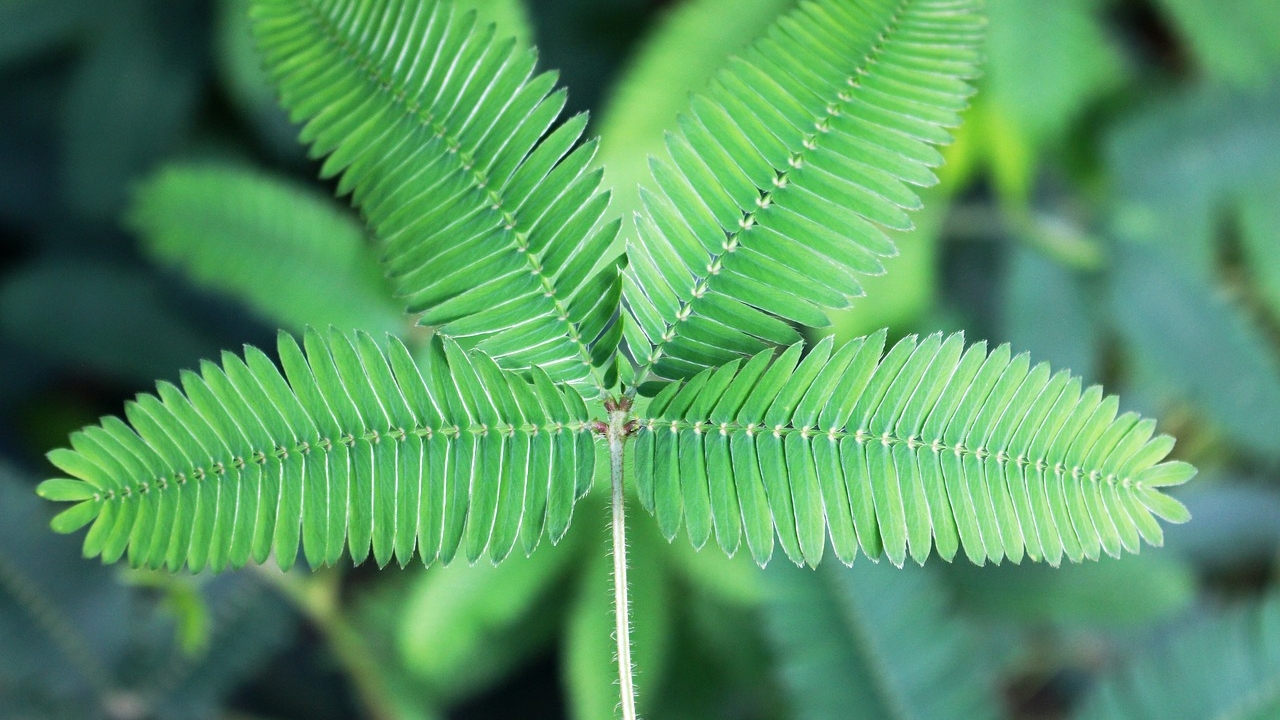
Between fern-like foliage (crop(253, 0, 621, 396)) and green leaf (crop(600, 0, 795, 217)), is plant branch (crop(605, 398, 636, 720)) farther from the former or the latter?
green leaf (crop(600, 0, 795, 217))

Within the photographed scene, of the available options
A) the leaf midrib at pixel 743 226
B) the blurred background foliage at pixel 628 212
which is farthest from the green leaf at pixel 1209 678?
the leaf midrib at pixel 743 226

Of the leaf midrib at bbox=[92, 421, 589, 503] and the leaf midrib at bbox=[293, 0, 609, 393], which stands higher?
the leaf midrib at bbox=[293, 0, 609, 393]

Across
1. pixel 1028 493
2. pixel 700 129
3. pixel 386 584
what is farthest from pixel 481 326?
pixel 386 584

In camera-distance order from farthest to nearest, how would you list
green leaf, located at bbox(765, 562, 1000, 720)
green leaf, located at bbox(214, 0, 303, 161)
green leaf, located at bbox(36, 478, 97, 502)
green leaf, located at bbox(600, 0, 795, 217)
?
green leaf, located at bbox(214, 0, 303, 161) → green leaf, located at bbox(600, 0, 795, 217) → green leaf, located at bbox(765, 562, 1000, 720) → green leaf, located at bbox(36, 478, 97, 502)

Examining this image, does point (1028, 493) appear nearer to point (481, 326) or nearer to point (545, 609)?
point (481, 326)

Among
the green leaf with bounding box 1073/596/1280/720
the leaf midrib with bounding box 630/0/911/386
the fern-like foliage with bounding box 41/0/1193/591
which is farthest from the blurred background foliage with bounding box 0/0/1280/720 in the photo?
the leaf midrib with bounding box 630/0/911/386

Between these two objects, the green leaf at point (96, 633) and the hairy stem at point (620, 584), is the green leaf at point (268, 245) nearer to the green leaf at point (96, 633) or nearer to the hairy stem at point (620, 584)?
the green leaf at point (96, 633)

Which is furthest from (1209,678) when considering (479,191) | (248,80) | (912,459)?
(248,80)
